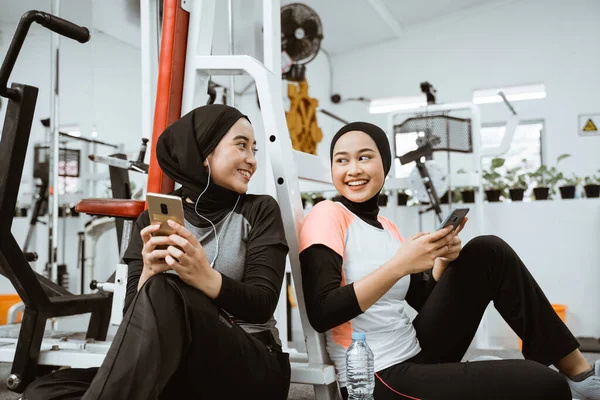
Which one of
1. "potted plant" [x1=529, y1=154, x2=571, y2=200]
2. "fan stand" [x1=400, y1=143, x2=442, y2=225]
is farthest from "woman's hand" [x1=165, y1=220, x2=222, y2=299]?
"potted plant" [x1=529, y1=154, x2=571, y2=200]

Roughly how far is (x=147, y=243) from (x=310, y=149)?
3.61 meters

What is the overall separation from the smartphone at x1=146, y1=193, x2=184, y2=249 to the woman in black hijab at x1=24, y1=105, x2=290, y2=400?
0.02 meters

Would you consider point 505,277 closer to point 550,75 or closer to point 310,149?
point 310,149

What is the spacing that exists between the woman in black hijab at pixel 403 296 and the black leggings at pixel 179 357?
23 centimetres

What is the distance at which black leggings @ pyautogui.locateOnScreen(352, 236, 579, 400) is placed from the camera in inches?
46.6

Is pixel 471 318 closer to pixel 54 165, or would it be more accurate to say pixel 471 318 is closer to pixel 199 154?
pixel 199 154

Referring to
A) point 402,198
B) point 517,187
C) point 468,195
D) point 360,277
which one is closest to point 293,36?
point 402,198

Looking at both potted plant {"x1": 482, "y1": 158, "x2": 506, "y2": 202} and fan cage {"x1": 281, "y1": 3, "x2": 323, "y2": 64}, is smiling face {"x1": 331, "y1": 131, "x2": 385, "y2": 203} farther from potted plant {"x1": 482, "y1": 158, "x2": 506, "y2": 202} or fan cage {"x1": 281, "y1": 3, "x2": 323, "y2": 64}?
potted plant {"x1": 482, "y1": 158, "x2": 506, "y2": 202}

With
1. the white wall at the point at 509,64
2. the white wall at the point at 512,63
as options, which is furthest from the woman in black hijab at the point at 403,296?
the white wall at the point at 509,64

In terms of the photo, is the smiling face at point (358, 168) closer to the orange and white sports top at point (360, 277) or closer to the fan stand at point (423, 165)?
the orange and white sports top at point (360, 277)

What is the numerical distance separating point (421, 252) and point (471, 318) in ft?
0.85

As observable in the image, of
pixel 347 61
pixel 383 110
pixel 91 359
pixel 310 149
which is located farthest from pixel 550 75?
pixel 91 359

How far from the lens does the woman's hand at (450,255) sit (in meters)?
1.28

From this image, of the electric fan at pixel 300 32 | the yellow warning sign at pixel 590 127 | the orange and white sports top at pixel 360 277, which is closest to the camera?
the orange and white sports top at pixel 360 277
